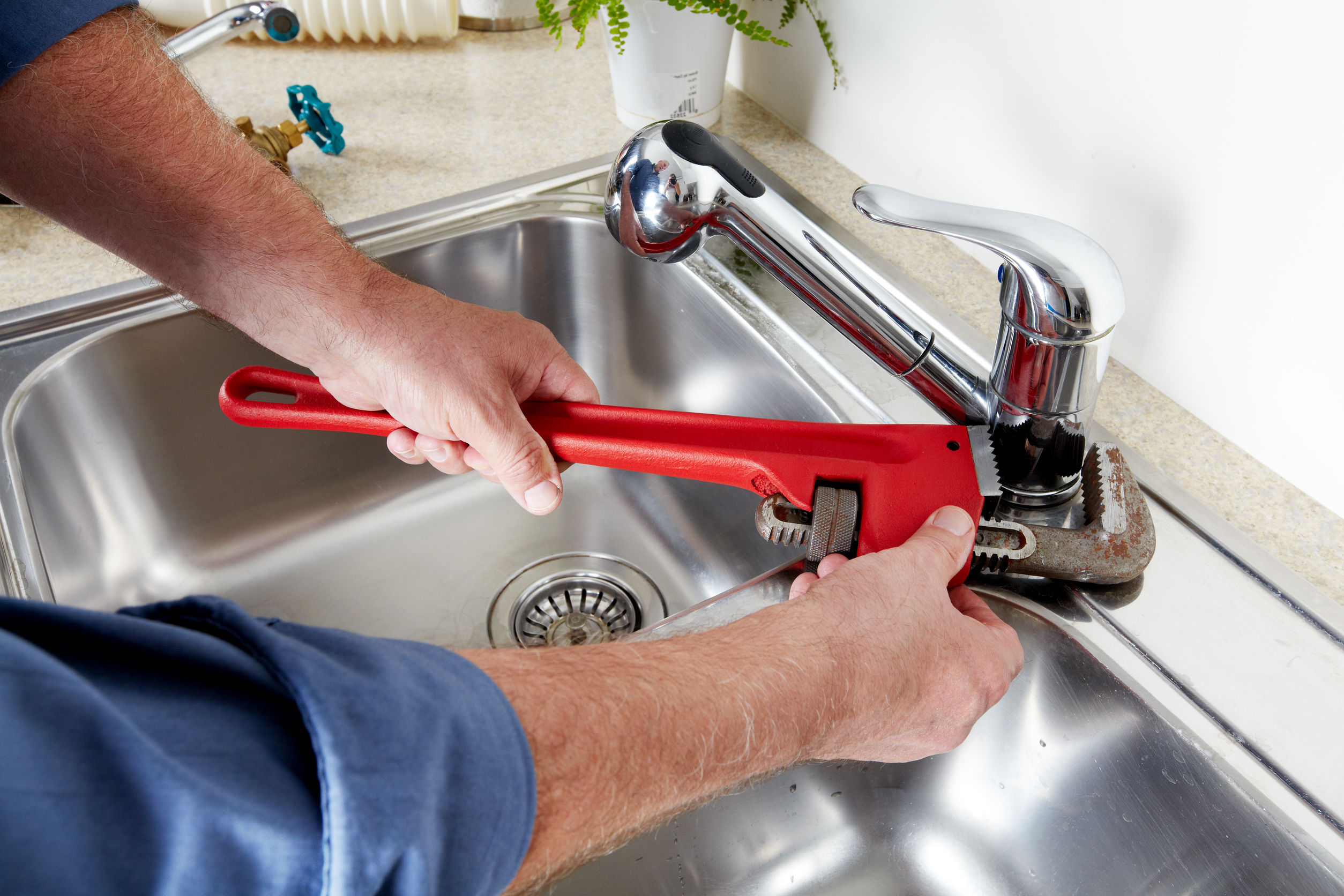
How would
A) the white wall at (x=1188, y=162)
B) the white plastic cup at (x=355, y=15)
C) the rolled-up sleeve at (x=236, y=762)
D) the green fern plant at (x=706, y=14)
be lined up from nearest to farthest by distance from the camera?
the rolled-up sleeve at (x=236, y=762) < the white wall at (x=1188, y=162) < the green fern plant at (x=706, y=14) < the white plastic cup at (x=355, y=15)

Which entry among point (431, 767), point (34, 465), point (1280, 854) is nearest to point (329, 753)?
point (431, 767)

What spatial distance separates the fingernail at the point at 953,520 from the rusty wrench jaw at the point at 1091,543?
0.02m

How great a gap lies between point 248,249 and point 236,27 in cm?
40

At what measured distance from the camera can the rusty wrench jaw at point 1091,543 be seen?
1.73 feet

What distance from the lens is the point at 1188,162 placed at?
0.61 meters

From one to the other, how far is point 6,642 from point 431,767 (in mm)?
118

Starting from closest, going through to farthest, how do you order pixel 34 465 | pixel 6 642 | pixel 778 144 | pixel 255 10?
pixel 6 642
pixel 34 465
pixel 255 10
pixel 778 144

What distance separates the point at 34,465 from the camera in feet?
Answer: 2.37

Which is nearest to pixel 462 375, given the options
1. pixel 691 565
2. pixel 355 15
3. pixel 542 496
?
pixel 542 496

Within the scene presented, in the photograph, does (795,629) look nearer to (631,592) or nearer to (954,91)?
(631,592)

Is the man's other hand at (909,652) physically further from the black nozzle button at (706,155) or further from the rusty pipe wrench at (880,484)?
the black nozzle button at (706,155)

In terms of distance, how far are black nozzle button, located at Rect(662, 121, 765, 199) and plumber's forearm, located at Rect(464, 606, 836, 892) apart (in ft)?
0.95

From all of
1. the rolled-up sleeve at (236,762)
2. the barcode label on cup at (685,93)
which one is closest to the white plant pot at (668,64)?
the barcode label on cup at (685,93)

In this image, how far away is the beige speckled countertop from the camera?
629 millimetres
